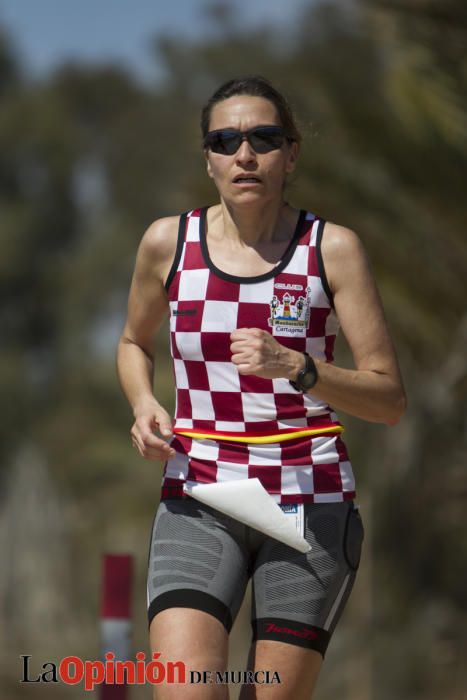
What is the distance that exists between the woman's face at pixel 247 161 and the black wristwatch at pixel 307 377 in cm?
54

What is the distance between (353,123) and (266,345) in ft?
20.2

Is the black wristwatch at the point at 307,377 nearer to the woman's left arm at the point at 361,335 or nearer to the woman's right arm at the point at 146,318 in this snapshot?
the woman's left arm at the point at 361,335

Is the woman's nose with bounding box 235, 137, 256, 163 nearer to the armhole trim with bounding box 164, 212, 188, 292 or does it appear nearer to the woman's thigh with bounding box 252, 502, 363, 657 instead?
the armhole trim with bounding box 164, 212, 188, 292

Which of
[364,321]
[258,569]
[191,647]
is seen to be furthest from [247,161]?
[191,647]

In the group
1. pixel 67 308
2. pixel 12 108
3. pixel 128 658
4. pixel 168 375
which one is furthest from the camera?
pixel 12 108

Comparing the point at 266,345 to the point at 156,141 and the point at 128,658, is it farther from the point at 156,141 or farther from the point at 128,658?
the point at 156,141

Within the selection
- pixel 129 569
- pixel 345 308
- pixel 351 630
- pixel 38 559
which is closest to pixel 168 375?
pixel 38 559

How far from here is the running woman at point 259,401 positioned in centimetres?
321

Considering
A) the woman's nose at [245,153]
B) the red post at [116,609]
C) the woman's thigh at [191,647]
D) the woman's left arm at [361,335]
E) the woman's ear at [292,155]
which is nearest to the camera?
the woman's thigh at [191,647]

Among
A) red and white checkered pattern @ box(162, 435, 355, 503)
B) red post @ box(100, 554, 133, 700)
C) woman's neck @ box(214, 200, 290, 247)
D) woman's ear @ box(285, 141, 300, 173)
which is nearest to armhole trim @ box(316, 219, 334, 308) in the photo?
woman's neck @ box(214, 200, 290, 247)

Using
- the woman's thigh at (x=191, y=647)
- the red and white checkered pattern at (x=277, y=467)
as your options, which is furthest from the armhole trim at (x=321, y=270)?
the woman's thigh at (x=191, y=647)

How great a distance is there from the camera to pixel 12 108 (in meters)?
30.9

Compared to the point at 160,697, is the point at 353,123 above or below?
above

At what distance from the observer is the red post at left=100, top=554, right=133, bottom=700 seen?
4129 mm
